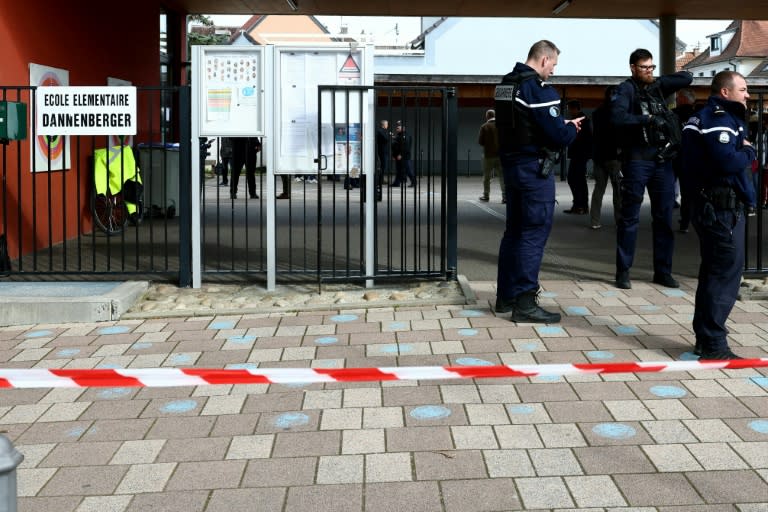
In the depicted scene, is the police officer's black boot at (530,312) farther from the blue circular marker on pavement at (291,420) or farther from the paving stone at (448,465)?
the paving stone at (448,465)

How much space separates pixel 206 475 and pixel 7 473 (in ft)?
6.20

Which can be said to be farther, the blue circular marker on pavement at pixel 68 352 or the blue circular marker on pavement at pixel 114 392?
the blue circular marker on pavement at pixel 68 352

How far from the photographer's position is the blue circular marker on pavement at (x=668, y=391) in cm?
505

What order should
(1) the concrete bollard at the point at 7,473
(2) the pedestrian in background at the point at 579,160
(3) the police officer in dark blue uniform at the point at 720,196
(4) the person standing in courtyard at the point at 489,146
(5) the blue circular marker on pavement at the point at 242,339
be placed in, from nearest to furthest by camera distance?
(1) the concrete bollard at the point at 7,473, (3) the police officer in dark blue uniform at the point at 720,196, (5) the blue circular marker on pavement at the point at 242,339, (2) the pedestrian in background at the point at 579,160, (4) the person standing in courtyard at the point at 489,146

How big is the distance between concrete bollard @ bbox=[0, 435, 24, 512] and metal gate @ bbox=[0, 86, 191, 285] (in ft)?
19.3

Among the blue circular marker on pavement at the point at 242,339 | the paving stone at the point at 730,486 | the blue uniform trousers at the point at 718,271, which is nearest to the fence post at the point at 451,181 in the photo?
the blue circular marker on pavement at the point at 242,339

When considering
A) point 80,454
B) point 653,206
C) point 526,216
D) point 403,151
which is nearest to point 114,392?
point 80,454

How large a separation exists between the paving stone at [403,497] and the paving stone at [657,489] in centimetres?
69

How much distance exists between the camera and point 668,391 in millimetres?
5125

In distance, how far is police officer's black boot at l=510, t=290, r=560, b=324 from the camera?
6797mm

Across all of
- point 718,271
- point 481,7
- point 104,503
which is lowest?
point 104,503

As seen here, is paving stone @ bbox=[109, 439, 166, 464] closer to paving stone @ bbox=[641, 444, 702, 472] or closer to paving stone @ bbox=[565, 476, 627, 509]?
paving stone @ bbox=[565, 476, 627, 509]

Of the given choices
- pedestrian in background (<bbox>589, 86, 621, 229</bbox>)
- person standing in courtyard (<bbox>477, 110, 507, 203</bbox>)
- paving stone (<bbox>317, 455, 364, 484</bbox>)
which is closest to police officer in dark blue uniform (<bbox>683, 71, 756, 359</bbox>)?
paving stone (<bbox>317, 455, 364, 484</bbox>)

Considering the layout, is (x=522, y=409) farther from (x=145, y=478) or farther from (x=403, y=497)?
(x=145, y=478)
